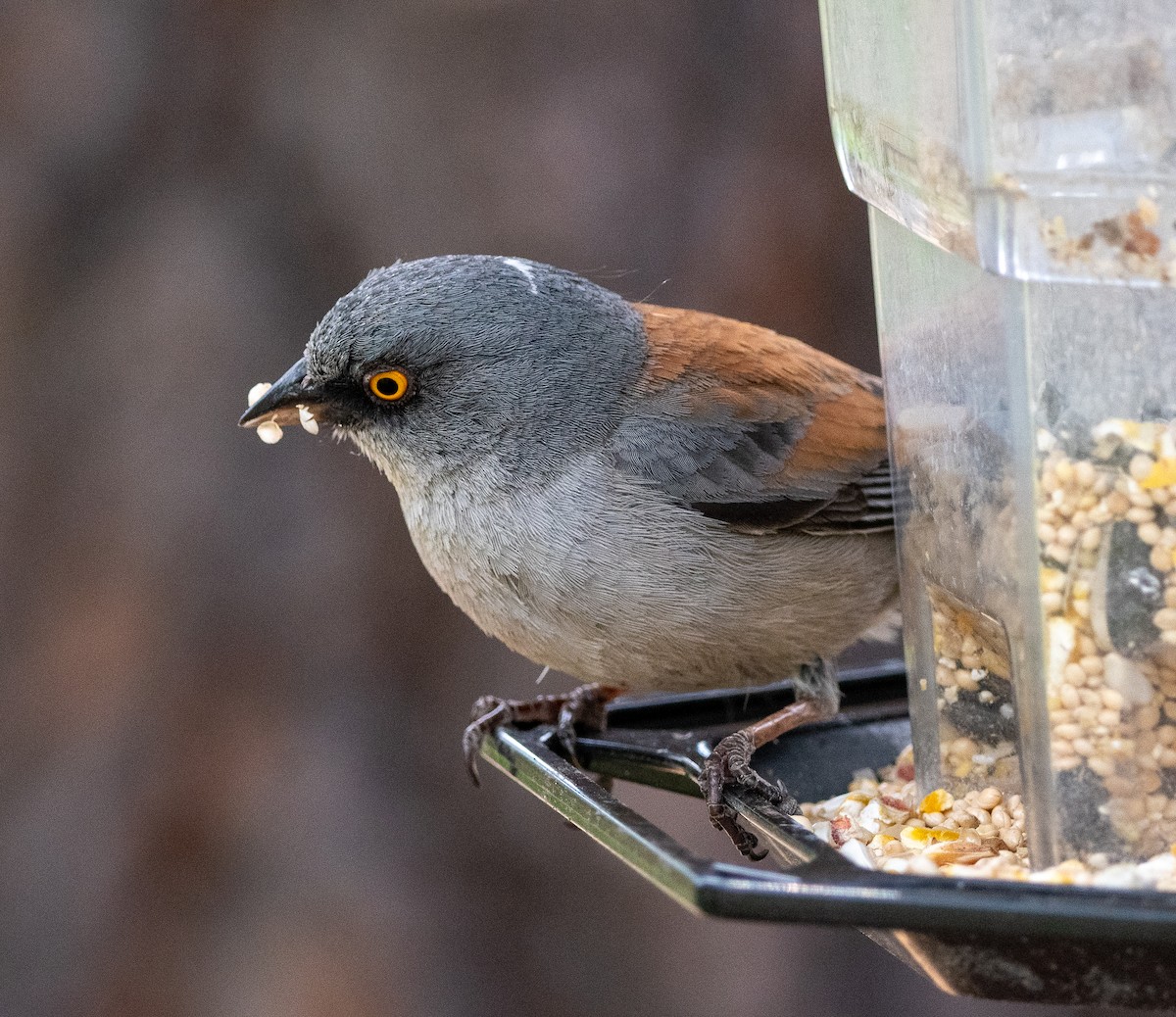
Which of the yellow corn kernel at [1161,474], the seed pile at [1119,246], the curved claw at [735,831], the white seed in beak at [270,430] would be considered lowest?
the curved claw at [735,831]

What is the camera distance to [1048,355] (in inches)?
104

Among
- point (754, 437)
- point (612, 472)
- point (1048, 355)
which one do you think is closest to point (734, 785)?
point (612, 472)

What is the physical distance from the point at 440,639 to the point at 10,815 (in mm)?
1755

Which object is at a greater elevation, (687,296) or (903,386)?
(903,386)

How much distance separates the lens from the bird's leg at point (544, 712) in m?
4.38

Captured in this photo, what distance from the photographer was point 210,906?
6.27 m

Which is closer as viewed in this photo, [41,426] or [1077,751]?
[1077,751]

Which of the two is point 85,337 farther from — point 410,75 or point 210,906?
point 210,906

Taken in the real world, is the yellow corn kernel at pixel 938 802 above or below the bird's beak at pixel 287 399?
below

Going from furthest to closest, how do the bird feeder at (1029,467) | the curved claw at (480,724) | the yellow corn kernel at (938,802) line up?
the curved claw at (480,724), the yellow corn kernel at (938,802), the bird feeder at (1029,467)

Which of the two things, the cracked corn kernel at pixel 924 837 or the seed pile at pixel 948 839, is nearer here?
the seed pile at pixel 948 839

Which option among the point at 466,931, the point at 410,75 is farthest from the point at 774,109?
the point at 466,931

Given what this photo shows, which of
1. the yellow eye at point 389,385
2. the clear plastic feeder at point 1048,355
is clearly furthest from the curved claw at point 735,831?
the yellow eye at point 389,385

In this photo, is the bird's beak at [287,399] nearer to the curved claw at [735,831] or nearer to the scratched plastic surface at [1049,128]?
the curved claw at [735,831]
